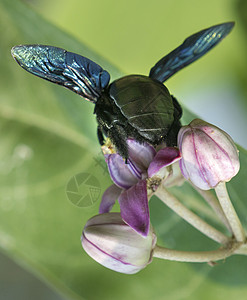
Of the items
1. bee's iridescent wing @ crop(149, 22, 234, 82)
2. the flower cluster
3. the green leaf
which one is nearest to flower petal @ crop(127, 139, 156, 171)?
the flower cluster

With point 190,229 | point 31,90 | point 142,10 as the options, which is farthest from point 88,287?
point 142,10

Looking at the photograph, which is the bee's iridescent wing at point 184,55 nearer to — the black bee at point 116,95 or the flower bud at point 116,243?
the black bee at point 116,95

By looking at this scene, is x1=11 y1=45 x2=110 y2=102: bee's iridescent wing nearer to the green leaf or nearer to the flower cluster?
the flower cluster

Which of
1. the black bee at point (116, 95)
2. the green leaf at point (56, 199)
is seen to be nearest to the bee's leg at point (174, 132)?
the black bee at point (116, 95)

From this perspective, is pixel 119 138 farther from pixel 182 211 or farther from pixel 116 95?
pixel 182 211

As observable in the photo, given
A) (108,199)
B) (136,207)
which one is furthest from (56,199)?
(136,207)

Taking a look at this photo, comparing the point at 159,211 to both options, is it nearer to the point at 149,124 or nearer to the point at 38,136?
the point at 149,124
